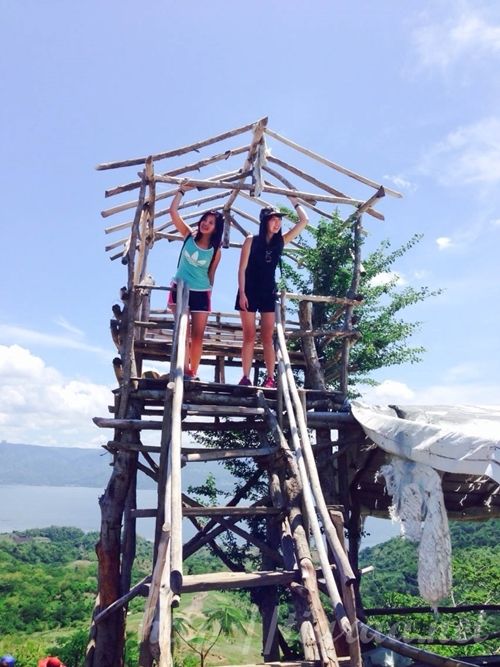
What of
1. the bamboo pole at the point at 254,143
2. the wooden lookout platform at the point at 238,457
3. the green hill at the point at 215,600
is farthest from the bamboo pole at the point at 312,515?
the green hill at the point at 215,600

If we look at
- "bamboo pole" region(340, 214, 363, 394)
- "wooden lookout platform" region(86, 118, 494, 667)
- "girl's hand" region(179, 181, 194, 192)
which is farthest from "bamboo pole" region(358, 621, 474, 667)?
"girl's hand" region(179, 181, 194, 192)

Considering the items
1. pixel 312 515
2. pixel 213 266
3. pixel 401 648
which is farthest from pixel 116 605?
pixel 213 266

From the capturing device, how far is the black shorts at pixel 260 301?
616cm

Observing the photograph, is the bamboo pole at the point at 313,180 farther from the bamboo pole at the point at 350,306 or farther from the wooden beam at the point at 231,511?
the wooden beam at the point at 231,511

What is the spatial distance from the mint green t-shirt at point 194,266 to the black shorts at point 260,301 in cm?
43

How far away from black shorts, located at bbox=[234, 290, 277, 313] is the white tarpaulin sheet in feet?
4.45

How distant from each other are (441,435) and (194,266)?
2.88 m

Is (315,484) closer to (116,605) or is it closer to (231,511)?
(231,511)

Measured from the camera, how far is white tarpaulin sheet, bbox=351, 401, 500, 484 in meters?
4.36

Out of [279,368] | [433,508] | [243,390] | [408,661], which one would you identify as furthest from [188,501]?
[433,508]

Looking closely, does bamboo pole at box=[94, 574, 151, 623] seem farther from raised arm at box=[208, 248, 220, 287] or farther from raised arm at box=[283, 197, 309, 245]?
raised arm at box=[283, 197, 309, 245]

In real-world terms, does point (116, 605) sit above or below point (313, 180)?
below

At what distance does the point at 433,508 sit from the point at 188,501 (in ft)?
11.1

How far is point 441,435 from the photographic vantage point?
4.60 meters
